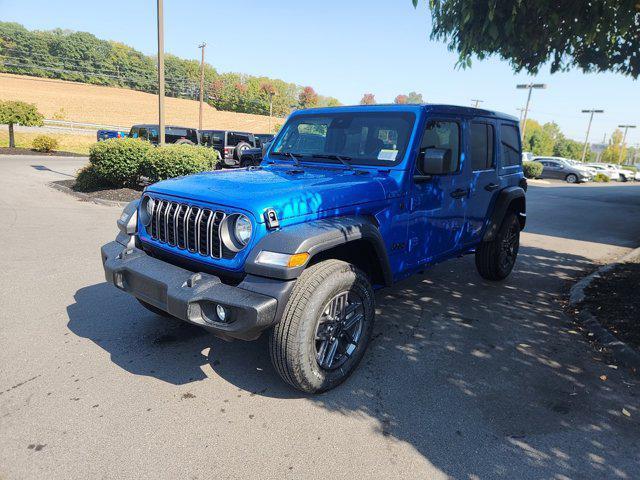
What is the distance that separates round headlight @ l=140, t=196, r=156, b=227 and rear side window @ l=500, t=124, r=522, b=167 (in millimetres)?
3975

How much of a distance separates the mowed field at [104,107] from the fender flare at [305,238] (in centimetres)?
5258

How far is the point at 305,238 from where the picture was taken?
2619 millimetres

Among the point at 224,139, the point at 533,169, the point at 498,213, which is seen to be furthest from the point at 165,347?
the point at 533,169

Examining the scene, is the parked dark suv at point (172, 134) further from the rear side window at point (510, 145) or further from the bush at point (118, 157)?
the rear side window at point (510, 145)

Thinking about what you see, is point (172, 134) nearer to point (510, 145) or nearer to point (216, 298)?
point (510, 145)

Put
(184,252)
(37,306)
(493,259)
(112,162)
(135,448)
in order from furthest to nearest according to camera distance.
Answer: (112,162) < (493,259) < (37,306) < (184,252) < (135,448)

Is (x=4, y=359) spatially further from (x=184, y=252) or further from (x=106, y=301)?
(x=184, y=252)

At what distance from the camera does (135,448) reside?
2.47 metres

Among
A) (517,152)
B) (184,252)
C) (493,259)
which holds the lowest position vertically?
(493,259)

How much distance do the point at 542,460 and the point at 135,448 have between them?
7.78ft

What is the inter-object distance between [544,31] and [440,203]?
276 centimetres

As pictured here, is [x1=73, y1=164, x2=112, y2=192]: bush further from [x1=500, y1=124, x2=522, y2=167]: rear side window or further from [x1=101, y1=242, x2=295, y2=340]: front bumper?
[x1=500, y1=124, x2=522, y2=167]: rear side window

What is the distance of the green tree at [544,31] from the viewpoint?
4.07m

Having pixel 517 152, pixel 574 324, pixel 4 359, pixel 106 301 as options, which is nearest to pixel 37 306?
pixel 106 301
